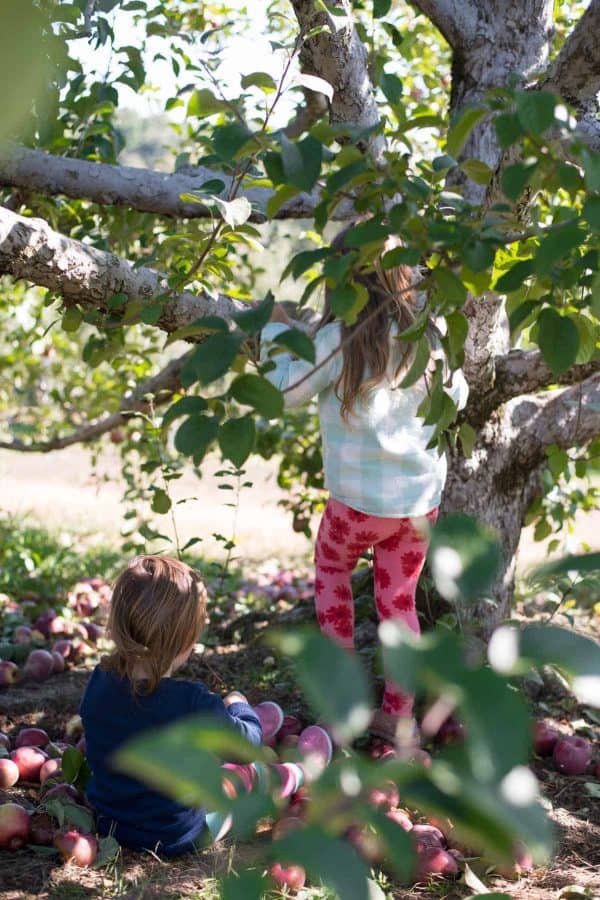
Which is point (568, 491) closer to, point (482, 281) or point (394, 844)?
point (482, 281)

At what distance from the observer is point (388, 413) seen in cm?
238

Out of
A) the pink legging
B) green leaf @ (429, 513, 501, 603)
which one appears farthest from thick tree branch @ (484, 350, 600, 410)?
green leaf @ (429, 513, 501, 603)

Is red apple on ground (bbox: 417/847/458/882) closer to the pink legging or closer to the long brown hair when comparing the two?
the pink legging

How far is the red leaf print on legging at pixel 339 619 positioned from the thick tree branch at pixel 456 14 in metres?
1.60

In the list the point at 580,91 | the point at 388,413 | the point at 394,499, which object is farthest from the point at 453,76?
the point at 394,499

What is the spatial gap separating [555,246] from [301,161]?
0.30m

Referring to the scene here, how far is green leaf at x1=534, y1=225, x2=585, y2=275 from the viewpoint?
1.06 meters

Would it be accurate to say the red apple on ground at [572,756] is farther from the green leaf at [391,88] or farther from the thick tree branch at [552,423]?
the green leaf at [391,88]

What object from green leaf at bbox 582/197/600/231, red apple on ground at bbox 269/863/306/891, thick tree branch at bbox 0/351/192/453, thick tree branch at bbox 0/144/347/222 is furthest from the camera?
thick tree branch at bbox 0/351/192/453

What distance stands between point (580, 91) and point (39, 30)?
1.78m

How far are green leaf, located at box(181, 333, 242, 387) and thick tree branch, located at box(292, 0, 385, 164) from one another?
1393mm

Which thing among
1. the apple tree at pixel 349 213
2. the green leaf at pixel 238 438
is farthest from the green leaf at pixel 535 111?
the green leaf at pixel 238 438

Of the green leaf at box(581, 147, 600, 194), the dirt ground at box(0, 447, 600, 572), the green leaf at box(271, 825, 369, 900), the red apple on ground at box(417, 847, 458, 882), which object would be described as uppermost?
the green leaf at box(581, 147, 600, 194)

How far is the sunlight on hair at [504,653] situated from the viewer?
603 millimetres
